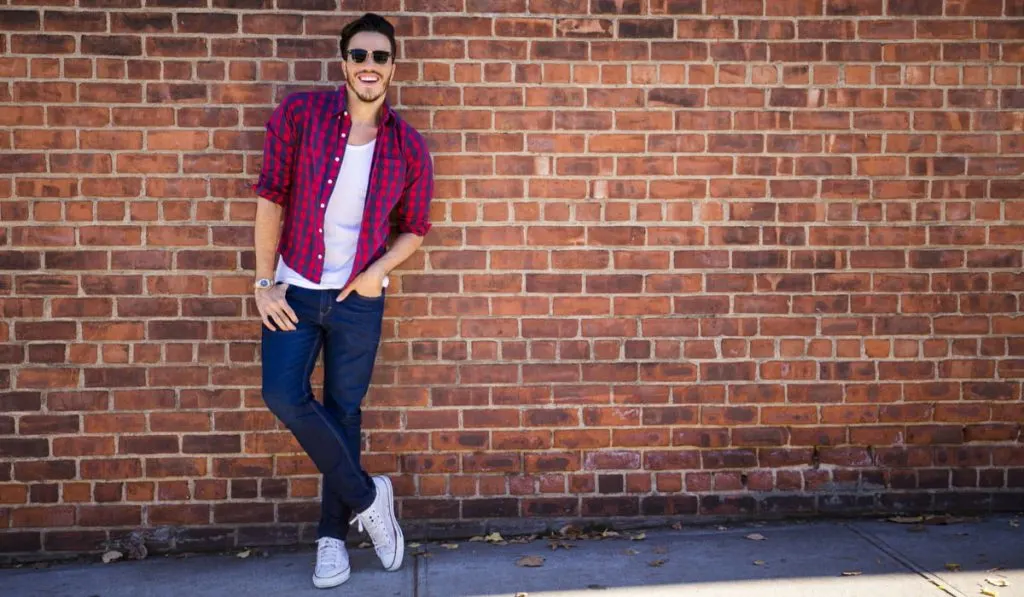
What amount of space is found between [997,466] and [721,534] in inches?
54.1

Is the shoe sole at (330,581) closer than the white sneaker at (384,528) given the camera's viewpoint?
Yes

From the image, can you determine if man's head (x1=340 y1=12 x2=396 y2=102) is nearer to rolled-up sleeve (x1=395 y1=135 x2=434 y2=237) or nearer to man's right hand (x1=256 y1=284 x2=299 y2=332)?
rolled-up sleeve (x1=395 y1=135 x2=434 y2=237)

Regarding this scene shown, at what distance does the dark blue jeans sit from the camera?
3.47 m

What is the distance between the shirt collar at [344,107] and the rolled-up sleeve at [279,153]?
6.3 inches

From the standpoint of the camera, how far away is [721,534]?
403 centimetres

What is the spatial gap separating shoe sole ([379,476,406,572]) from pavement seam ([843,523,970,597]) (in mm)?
1981

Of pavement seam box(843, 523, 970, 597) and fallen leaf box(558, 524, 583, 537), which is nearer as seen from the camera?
pavement seam box(843, 523, 970, 597)

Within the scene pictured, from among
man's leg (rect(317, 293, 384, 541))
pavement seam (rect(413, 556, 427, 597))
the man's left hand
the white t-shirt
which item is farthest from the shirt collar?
pavement seam (rect(413, 556, 427, 597))

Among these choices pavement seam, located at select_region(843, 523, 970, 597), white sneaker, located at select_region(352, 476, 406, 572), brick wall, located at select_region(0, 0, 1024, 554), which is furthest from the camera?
brick wall, located at select_region(0, 0, 1024, 554)

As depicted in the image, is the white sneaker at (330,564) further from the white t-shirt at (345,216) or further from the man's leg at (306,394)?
the white t-shirt at (345,216)

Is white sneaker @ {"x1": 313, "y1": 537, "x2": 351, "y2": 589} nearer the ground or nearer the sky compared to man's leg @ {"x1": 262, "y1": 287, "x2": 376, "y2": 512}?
nearer the ground

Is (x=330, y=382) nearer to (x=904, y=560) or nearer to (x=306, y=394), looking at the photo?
(x=306, y=394)

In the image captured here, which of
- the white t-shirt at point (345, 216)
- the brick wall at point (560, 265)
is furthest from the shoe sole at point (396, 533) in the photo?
the white t-shirt at point (345, 216)

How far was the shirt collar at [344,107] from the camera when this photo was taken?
3.54 m
